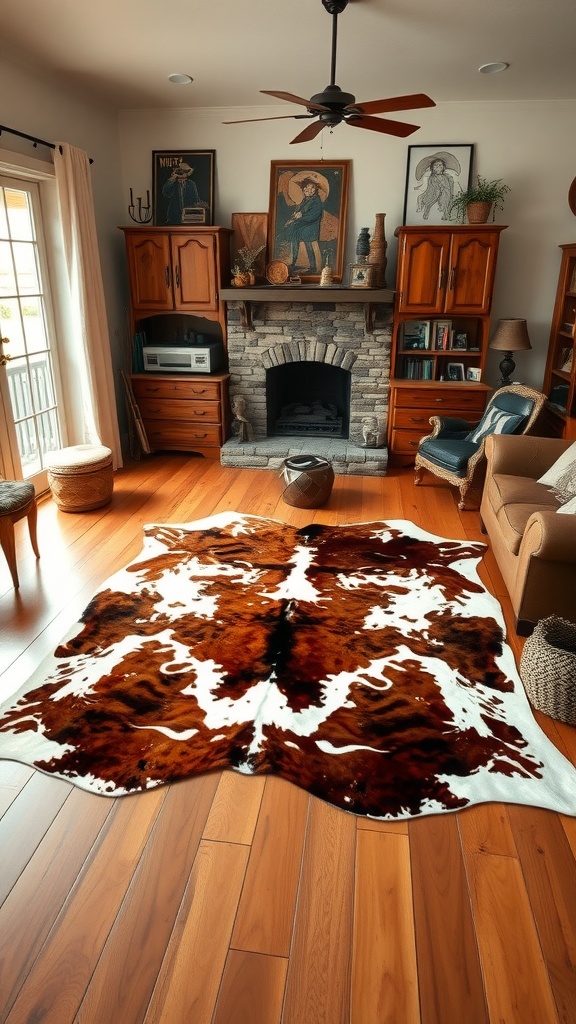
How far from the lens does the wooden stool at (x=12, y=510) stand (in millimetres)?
3078

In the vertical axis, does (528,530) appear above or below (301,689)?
above

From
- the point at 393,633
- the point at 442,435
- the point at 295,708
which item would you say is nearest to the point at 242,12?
the point at 442,435

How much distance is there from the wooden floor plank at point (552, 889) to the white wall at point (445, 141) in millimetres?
4087

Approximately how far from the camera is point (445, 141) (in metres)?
4.82

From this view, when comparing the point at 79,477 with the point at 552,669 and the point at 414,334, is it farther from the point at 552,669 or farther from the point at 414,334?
the point at 552,669

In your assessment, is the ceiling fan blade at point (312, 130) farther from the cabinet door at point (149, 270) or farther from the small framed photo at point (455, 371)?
the small framed photo at point (455, 371)

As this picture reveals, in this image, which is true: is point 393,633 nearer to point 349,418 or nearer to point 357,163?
point 349,418

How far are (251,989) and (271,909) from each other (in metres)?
0.20

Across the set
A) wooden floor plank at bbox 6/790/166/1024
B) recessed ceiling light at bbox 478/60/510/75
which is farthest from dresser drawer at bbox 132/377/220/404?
wooden floor plank at bbox 6/790/166/1024

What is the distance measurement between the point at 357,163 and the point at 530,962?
514 cm

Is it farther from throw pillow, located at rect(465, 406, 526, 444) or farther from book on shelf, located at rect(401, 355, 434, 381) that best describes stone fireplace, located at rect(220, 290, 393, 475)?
throw pillow, located at rect(465, 406, 526, 444)

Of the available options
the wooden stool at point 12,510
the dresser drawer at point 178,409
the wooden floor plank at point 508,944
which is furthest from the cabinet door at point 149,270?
the wooden floor plank at point 508,944

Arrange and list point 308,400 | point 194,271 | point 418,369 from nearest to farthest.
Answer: point 194,271 < point 418,369 < point 308,400

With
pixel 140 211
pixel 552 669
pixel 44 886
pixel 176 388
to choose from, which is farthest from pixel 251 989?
pixel 140 211
